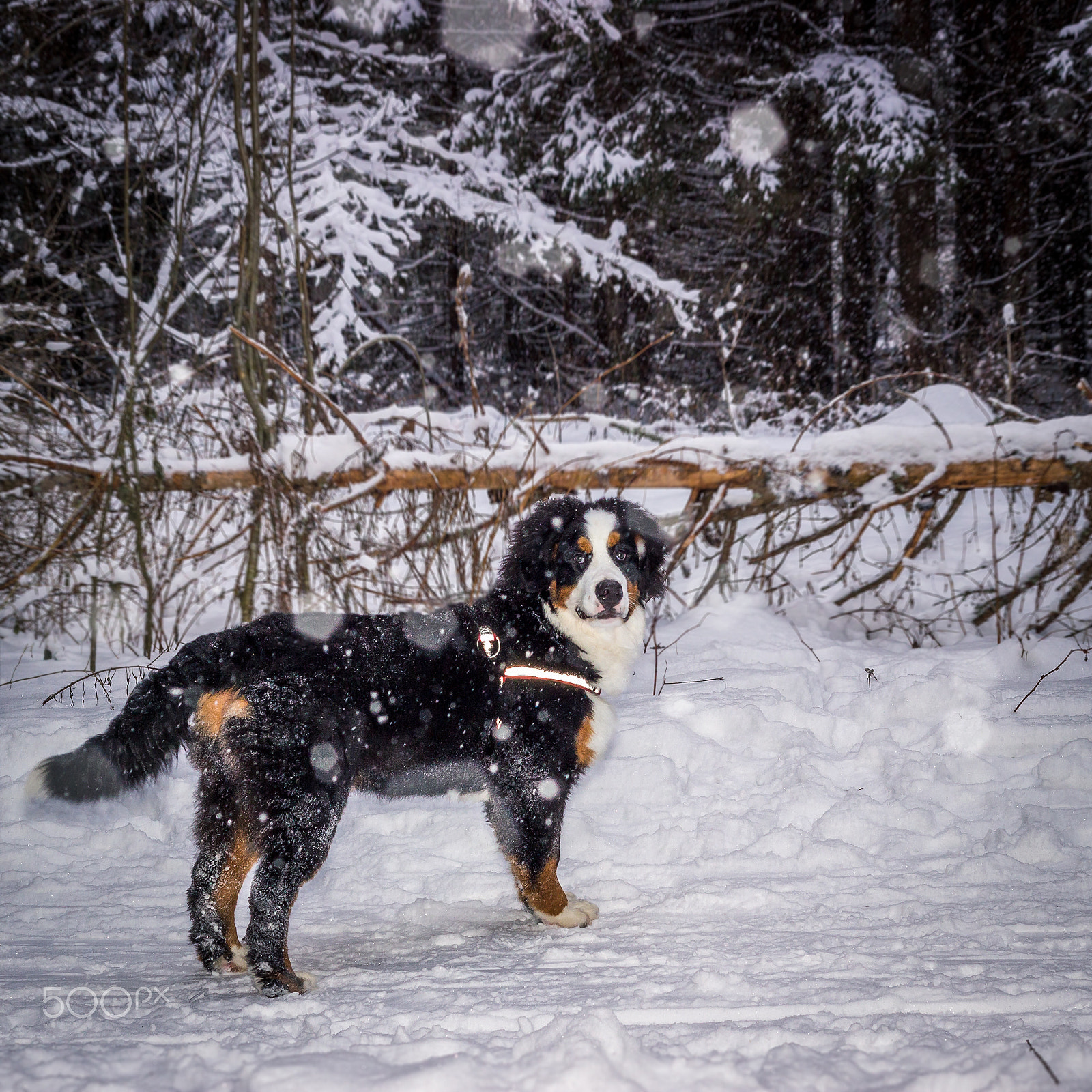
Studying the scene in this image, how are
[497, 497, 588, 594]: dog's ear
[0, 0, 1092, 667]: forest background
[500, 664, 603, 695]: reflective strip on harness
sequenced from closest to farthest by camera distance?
[500, 664, 603, 695]: reflective strip on harness < [497, 497, 588, 594]: dog's ear < [0, 0, 1092, 667]: forest background

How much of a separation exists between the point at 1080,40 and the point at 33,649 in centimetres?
1387

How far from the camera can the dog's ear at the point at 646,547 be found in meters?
3.19

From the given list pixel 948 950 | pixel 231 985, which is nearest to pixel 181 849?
pixel 231 985

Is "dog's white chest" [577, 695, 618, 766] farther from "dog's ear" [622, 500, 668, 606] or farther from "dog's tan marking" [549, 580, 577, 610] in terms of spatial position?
"dog's ear" [622, 500, 668, 606]

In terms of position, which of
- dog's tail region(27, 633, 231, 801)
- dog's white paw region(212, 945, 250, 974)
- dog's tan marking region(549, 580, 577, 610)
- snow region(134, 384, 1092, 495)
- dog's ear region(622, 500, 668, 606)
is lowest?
dog's white paw region(212, 945, 250, 974)

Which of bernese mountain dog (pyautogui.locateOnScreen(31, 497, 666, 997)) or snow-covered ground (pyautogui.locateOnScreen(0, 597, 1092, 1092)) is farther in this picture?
bernese mountain dog (pyautogui.locateOnScreen(31, 497, 666, 997))

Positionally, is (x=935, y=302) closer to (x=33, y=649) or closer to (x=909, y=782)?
(x=909, y=782)

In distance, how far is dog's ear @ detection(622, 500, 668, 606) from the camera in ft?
10.5

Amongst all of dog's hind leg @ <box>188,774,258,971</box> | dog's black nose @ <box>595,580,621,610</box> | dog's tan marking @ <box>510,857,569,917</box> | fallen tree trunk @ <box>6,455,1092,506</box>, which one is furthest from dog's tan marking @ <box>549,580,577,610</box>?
fallen tree trunk @ <box>6,455,1092,506</box>

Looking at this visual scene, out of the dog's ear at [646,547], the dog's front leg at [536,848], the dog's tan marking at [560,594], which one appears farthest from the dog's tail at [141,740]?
the dog's ear at [646,547]

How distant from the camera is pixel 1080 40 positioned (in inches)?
387

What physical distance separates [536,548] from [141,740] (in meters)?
1.55

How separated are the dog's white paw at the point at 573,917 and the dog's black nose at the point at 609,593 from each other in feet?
3.59

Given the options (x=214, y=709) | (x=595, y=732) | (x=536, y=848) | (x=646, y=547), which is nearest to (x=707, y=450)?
(x=646, y=547)
